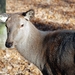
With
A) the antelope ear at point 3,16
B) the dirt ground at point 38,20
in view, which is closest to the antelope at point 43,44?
the antelope ear at point 3,16

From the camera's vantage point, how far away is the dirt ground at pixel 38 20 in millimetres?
7278

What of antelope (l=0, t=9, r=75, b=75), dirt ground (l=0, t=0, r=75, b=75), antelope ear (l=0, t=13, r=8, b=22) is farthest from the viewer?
dirt ground (l=0, t=0, r=75, b=75)

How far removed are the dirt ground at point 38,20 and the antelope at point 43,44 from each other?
55.9 inches

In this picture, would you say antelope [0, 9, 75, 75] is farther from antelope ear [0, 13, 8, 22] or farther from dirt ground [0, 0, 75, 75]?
dirt ground [0, 0, 75, 75]

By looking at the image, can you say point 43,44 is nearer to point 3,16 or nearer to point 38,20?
point 3,16

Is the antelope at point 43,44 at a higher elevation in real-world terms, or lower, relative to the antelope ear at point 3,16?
lower

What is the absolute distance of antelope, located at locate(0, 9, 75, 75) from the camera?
5.29m

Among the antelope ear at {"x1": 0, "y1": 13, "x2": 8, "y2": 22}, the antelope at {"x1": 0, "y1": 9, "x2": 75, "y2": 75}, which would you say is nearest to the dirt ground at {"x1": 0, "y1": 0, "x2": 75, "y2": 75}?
the antelope at {"x1": 0, "y1": 9, "x2": 75, "y2": 75}

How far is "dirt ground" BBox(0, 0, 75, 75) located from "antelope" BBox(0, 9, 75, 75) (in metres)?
1.42

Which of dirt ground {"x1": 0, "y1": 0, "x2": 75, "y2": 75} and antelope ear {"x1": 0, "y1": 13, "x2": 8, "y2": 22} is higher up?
antelope ear {"x1": 0, "y1": 13, "x2": 8, "y2": 22}

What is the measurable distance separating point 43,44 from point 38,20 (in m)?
5.47

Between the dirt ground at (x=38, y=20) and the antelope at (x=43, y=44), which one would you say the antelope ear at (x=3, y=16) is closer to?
the antelope at (x=43, y=44)

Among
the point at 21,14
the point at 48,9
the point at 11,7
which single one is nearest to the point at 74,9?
the point at 48,9

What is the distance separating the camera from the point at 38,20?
440 inches
